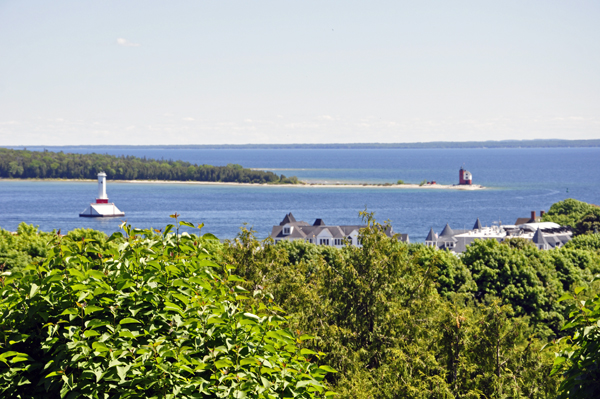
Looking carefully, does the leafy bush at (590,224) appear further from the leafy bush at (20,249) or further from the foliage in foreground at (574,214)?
the leafy bush at (20,249)

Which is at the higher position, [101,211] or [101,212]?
[101,211]

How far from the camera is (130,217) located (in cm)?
16138

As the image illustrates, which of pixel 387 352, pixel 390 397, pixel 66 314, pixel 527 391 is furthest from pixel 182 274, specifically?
pixel 527 391

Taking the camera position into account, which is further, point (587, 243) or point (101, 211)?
point (101, 211)

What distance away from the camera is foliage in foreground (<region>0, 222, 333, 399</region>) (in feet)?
19.7

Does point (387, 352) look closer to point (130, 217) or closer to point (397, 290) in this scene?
point (397, 290)

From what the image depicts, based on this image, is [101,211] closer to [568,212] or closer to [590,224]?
[568,212]

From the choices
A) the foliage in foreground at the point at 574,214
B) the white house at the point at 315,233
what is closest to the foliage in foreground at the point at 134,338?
the white house at the point at 315,233

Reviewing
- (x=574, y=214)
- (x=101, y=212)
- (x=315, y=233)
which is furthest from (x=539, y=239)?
(x=101, y=212)

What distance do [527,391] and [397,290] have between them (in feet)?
15.0

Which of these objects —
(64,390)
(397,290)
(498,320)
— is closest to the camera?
(64,390)

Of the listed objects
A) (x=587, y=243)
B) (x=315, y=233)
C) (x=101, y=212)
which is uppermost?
(x=587, y=243)

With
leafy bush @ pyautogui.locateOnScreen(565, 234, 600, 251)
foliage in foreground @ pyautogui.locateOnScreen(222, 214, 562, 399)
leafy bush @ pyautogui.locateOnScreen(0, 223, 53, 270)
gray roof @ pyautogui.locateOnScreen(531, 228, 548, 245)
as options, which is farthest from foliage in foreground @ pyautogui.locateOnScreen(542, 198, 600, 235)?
foliage in foreground @ pyautogui.locateOnScreen(222, 214, 562, 399)

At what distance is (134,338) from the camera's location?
20.9 ft
